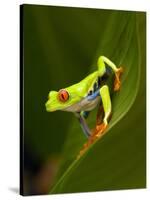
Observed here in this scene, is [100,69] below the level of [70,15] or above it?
below

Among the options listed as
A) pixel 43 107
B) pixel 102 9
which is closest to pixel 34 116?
pixel 43 107

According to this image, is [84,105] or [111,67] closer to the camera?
[84,105]

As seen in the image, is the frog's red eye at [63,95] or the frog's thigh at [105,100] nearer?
the frog's red eye at [63,95]

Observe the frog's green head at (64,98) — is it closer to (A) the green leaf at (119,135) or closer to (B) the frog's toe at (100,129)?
(A) the green leaf at (119,135)

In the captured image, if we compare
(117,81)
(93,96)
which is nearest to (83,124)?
(93,96)

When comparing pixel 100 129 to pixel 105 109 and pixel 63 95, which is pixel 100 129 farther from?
pixel 63 95

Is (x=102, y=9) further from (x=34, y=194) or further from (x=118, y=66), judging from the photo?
(x=34, y=194)

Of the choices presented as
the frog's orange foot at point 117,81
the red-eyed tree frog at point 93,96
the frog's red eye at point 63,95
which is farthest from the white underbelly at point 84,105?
the frog's orange foot at point 117,81
